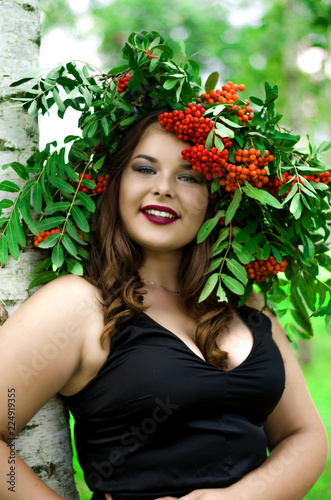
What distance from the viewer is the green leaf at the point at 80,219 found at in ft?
6.09

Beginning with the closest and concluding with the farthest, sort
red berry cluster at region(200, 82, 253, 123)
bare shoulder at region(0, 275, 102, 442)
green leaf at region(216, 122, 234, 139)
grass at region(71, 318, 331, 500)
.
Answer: bare shoulder at region(0, 275, 102, 442) → green leaf at region(216, 122, 234, 139) → red berry cluster at region(200, 82, 253, 123) → grass at region(71, 318, 331, 500)

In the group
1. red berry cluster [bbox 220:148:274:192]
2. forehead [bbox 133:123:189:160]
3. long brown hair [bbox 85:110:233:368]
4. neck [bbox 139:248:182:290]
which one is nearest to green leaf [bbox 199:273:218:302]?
long brown hair [bbox 85:110:233:368]

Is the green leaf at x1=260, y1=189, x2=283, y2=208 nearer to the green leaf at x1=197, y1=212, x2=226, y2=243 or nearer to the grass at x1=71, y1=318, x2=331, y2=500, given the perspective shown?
the green leaf at x1=197, y1=212, x2=226, y2=243

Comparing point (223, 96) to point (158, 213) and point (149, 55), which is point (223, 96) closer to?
point (149, 55)

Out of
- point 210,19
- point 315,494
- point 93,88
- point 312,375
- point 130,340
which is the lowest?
point 312,375

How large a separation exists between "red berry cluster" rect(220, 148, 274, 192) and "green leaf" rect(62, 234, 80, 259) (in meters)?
0.61

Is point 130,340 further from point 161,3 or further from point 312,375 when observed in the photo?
point 161,3

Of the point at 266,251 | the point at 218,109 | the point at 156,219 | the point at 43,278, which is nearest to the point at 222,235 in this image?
the point at 266,251

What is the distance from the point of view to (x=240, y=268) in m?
1.98

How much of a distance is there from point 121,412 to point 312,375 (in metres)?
7.12

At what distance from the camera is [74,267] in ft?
6.01

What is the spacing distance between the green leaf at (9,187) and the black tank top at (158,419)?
0.62 m

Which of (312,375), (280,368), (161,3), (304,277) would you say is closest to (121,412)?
(280,368)

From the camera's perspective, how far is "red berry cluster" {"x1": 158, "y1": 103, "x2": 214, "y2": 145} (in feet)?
6.05
